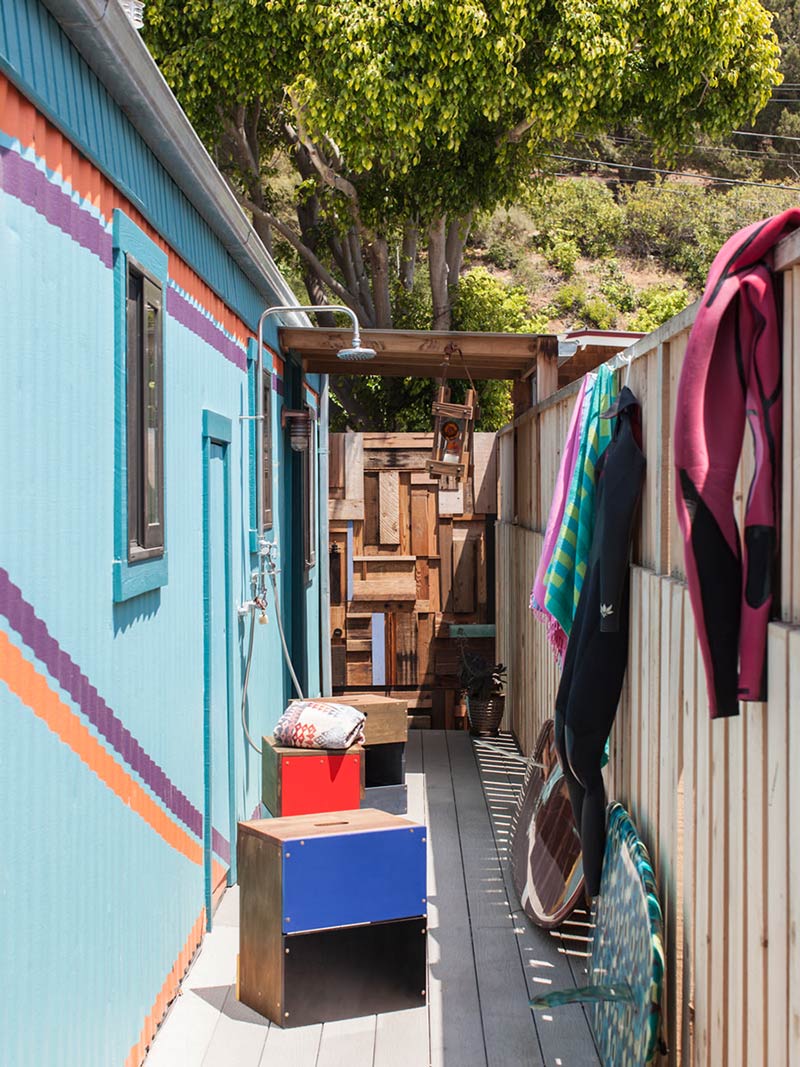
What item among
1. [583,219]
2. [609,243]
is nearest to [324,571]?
[609,243]

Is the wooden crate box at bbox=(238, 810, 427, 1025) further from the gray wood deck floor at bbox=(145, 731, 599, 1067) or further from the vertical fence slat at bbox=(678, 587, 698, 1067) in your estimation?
the vertical fence slat at bbox=(678, 587, 698, 1067)

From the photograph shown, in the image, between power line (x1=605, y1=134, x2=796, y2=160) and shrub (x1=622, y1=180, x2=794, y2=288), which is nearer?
shrub (x1=622, y1=180, x2=794, y2=288)

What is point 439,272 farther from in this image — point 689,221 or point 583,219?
point 689,221

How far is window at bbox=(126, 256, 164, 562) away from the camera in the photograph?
3414mm

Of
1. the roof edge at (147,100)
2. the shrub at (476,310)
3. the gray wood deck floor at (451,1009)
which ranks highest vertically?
the shrub at (476,310)

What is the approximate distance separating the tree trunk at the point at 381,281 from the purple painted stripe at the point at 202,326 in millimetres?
7510

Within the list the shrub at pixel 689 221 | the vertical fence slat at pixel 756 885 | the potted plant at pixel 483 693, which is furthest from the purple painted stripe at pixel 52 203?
the shrub at pixel 689 221

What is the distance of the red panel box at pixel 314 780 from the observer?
500 centimetres

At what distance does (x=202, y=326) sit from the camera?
467 centimetres

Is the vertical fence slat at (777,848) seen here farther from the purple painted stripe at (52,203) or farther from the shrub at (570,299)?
the shrub at (570,299)

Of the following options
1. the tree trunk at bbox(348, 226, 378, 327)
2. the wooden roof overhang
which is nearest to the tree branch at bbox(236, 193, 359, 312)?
the tree trunk at bbox(348, 226, 378, 327)

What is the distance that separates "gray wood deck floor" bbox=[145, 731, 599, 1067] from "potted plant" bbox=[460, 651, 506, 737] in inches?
106

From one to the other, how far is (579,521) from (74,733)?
1980 millimetres

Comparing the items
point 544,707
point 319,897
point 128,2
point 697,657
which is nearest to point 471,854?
point 544,707
